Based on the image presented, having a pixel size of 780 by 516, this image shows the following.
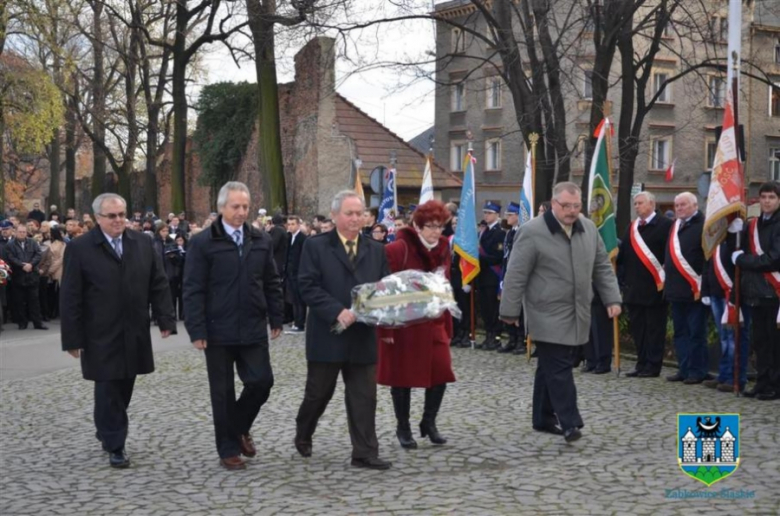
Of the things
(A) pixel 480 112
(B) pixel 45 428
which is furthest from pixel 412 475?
(A) pixel 480 112

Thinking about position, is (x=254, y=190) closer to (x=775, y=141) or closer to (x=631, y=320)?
(x=631, y=320)

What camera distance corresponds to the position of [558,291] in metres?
8.10

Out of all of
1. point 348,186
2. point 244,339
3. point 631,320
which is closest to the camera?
point 244,339

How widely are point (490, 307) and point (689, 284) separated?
415 cm

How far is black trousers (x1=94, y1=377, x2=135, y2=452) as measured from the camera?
757cm

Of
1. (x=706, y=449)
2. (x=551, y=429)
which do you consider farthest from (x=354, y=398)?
(x=706, y=449)

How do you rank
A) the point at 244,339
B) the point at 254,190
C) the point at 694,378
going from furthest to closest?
1. the point at 254,190
2. the point at 694,378
3. the point at 244,339

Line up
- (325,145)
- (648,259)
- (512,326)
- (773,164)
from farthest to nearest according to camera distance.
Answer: (773,164), (325,145), (512,326), (648,259)

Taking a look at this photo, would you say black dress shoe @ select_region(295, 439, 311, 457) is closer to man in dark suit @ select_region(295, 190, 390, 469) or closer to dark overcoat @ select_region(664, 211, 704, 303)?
man in dark suit @ select_region(295, 190, 390, 469)

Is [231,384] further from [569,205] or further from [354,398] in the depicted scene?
[569,205]

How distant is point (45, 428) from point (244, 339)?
288 cm

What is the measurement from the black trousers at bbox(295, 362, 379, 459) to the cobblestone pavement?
0.23 meters

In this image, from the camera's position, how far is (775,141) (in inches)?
2092

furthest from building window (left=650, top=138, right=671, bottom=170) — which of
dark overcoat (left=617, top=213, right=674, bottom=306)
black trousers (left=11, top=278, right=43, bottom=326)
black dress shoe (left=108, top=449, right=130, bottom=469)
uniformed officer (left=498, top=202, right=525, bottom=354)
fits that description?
black dress shoe (left=108, top=449, right=130, bottom=469)
